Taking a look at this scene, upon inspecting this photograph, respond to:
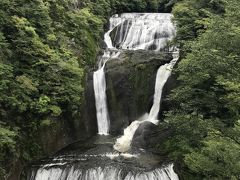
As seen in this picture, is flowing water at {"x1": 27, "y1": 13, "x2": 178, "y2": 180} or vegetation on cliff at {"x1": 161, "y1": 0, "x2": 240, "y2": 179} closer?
vegetation on cliff at {"x1": 161, "y1": 0, "x2": 240, "y2": 179}

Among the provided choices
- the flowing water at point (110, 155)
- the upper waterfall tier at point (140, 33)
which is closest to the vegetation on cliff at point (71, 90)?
the flowing water at point (110, 155)

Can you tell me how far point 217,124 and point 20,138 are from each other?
26.4ft

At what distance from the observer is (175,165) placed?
43.2 feet

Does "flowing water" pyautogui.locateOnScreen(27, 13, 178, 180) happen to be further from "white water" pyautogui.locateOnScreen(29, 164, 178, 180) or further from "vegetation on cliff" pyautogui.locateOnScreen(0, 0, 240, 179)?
"vegetation on cliff" pyautogui.locateOnScreen(0, 0, 240, 179)

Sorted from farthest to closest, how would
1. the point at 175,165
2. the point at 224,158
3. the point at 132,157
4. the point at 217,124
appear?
the point at 132,157
the point at 175,165
the point at 217,124
the point at 224,158

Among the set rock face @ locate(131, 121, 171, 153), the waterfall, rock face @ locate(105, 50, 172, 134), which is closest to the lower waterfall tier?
rock face @ locate(131, 121, 171, 153)

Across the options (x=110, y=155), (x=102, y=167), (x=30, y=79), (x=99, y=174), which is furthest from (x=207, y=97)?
(x=30, y=79)

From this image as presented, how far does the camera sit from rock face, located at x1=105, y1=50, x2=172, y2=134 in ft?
60.8

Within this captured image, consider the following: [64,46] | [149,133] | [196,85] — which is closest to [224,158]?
[196,85]

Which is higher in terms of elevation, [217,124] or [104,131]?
[217,124]

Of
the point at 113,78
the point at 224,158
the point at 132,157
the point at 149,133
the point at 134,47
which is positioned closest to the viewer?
the point at 224,158

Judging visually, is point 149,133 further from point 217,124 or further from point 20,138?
point 20,138

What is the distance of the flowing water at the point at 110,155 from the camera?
12.7 meters

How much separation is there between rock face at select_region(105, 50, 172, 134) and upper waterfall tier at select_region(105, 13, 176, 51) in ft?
13.8
